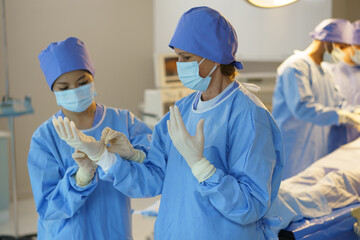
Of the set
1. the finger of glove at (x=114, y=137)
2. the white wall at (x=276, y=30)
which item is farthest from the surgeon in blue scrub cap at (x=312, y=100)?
the finger of glove at (x=114, y=137)

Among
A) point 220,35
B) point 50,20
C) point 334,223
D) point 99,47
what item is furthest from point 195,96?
point 99,47

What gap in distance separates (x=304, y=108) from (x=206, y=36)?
65.0 inches

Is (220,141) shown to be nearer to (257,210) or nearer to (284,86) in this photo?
(257,210)

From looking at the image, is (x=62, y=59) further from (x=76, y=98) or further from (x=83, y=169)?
(x=83, y=169)

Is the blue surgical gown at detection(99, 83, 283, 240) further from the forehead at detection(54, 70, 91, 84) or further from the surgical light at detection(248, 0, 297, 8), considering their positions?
the surgical light at detection(248, 0, 297, 8)

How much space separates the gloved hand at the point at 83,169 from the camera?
1.41 metres

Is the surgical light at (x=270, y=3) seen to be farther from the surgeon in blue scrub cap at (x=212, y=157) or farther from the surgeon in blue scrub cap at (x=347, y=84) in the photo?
the surgeon in blue scrub cap at (x=347, y=84)

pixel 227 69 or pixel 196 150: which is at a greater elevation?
pixel 227 69

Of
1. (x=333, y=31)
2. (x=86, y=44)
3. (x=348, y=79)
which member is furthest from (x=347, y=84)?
(x=86, y=44)

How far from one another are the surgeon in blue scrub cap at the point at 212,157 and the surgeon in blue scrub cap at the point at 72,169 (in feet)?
0.69

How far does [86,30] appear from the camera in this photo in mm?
2512

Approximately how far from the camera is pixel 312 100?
9.16 ft

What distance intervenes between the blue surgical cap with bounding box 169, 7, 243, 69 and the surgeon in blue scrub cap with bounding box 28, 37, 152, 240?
17.1 inches

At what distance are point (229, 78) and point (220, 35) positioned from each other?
0.16 m
